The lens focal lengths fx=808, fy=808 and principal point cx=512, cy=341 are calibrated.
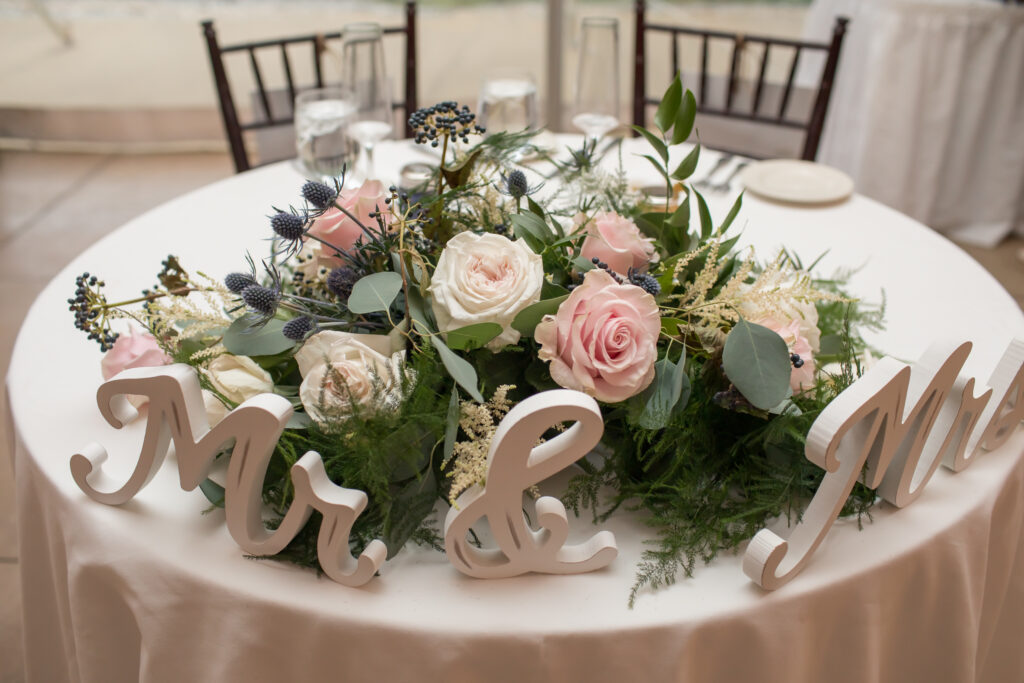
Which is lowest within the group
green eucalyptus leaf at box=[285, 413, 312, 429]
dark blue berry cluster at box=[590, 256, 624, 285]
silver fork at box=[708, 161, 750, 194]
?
green eucalyptus leaf at box=[285, 413, 312, 429]

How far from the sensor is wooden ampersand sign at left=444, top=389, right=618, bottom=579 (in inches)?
27.0

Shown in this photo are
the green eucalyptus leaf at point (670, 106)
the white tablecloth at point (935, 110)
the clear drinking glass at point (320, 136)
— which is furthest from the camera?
the white tablecloth at point (935, 110)

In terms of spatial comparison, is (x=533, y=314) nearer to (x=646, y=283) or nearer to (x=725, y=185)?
(x=646, y=283)

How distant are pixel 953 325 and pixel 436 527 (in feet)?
2.72

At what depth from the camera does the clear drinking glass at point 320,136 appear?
142 centimetres

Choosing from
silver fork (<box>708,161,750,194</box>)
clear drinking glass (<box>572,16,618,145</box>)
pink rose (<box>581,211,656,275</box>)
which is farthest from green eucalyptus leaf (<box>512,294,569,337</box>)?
silver fork (<box>708,161,750,194</box>)

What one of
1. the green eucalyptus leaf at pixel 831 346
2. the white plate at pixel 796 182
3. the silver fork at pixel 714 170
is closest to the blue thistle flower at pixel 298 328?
the green eucalyptus leaf at pixel 831 346

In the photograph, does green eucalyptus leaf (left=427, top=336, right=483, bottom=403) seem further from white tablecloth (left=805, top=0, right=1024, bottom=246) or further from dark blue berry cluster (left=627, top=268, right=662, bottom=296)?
white tablecloth (left=805, top=0, right=1024, bottom=246)

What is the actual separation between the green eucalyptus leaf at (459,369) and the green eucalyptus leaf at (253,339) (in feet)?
0.57

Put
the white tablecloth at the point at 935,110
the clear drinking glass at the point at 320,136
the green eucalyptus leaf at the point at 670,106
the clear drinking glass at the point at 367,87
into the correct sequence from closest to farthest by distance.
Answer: the green eucalyptus leaf at the point at 670,106 < the clear drinking glass at the point at 320,136 < the clear drinking glass at the point at 367,87 < the white tablecloth at the point at 935,110

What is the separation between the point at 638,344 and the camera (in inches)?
30.2

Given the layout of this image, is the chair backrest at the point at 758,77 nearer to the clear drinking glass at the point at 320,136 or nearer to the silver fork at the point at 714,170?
the silver fork at the point at 714,170

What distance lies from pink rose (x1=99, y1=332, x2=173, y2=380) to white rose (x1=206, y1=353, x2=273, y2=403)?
0.35 feet

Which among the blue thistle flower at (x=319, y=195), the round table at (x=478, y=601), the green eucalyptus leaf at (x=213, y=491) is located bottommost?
the round table at (x=478, y=601)
